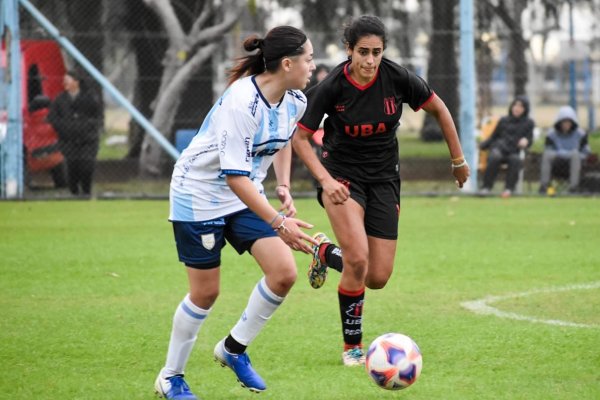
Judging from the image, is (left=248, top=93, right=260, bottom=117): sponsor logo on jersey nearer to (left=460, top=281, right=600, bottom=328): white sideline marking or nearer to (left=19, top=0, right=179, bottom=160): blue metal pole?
(left=460, top=281, right=600, bottom=328): white sideline marking

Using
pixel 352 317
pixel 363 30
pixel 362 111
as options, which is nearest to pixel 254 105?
pixel 363 30

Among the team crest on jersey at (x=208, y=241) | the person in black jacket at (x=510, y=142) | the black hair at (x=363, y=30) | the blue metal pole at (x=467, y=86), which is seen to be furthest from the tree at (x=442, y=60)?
the team crest on jersey at (x=208, y=241)

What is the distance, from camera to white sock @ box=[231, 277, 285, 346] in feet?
19.1

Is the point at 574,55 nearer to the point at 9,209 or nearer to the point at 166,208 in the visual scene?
the point at 166,208

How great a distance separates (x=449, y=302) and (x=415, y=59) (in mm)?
11905

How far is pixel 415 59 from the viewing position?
19.9 metres

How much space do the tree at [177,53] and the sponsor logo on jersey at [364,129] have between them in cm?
1136

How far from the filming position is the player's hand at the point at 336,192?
6.14 metres

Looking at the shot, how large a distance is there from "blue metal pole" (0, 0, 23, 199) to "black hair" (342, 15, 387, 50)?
11.0m

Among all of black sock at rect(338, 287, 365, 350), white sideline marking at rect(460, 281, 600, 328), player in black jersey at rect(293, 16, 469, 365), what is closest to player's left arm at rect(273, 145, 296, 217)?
player in black jersey at rect(293, 16, 469, 365)

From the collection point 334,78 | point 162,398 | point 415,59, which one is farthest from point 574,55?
point 162,398

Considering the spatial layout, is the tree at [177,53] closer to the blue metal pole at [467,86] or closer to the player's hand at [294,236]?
the blue metal pole at [467,86]

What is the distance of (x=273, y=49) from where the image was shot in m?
5.60

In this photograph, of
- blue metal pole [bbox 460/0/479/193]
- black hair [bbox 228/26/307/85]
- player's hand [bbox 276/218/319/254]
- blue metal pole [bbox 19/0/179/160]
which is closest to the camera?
player's hand [bbox 276/218/319/254]
